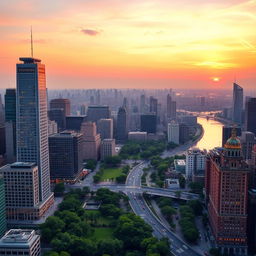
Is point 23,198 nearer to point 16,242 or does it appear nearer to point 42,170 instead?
point 42,170

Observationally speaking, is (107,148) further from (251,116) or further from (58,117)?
(251,116)

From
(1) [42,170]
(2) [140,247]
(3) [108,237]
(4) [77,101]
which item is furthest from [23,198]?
(4) [77,101]

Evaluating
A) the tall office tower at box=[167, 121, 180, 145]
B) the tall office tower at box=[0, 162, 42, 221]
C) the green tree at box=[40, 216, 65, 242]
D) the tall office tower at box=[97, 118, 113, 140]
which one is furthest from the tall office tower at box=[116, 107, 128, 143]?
the green tree at box=[40, 216, 65, 242]

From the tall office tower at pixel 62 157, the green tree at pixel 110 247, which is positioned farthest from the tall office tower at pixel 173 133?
the green tree at pixel 110 247

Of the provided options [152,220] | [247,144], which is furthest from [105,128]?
[152,220]

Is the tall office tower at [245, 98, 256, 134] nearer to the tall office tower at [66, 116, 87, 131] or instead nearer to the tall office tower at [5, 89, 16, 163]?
the tall office tower at [66, 116, 87, 131]
